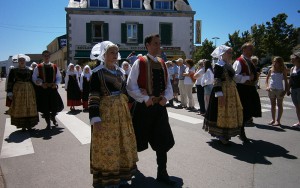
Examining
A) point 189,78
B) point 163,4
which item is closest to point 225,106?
point 189,78

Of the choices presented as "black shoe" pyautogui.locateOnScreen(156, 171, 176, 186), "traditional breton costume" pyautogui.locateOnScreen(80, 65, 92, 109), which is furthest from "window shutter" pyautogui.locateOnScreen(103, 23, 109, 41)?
"black shoe" pyautogui.locateOnScreen(156, 171, 176, 186)

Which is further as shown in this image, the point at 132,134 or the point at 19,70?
the point at 19,70

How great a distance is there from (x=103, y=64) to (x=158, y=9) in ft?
87.3

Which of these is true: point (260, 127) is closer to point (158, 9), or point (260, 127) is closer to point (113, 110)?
point (113, 110)

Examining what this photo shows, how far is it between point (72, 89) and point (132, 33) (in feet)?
60.2

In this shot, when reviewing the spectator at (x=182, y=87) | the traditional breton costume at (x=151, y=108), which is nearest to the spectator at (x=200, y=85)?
the spectator at (x=182, y=87)

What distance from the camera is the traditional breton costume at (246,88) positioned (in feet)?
20.3

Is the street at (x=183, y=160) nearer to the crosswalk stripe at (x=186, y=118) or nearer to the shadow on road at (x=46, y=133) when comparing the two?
the shadow on road at (x=46, y=133)

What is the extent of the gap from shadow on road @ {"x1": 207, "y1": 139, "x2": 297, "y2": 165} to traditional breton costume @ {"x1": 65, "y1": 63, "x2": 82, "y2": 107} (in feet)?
22.4

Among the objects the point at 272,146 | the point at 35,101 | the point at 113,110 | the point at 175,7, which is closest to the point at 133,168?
the point at 113,110

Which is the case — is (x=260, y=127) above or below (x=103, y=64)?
below

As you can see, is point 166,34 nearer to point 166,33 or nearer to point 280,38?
point 166,33

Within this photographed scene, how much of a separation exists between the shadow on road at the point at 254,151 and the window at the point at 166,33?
2392 centimetres

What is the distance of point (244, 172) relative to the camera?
14.7ft
